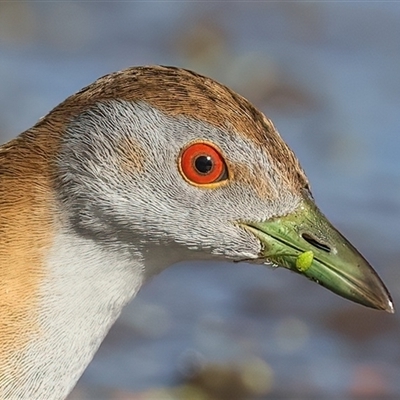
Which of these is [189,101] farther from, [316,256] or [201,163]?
[316,256]

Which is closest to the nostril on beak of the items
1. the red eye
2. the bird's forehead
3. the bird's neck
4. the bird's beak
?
the bird's beak

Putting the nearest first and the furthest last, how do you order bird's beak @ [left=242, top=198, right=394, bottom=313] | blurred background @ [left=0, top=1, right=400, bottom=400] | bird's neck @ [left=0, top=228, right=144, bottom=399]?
bird's neck @ [left=0, top=228, right=144, bottom=399] < bird's beak @ [left=242, top=198, right=394, bottom=313] < blurred background @ [left=0, top=1, right=400, bottom=400]

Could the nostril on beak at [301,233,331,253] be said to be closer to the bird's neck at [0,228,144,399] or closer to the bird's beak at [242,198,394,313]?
the bird's beak at [242,198,394,313]

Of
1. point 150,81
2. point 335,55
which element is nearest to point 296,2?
point 335,55

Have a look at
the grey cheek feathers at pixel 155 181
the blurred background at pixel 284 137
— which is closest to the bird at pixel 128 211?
the grey cheek feathers at pixel 155 181

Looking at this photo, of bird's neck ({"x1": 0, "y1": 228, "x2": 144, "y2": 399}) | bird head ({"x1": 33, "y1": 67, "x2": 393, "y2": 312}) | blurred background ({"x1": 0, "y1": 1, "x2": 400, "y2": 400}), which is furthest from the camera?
blurred background ({"x1": 0, "y1": 1, "x2": 400, "y2": 400})

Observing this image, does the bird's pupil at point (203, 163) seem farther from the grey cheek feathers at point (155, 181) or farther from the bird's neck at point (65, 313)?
the bird's neck at point (65, 313)

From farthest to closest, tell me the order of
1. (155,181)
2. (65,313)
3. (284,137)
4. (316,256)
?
(284,137) < (316,256) < (155,181) < (65,313)

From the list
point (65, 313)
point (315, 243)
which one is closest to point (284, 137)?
point (315, 243)
